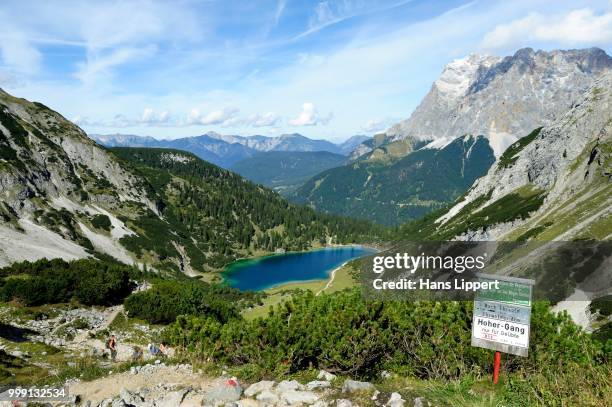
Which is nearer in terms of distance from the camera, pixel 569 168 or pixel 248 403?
pixel 248 403

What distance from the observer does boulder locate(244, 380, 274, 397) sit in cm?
1498

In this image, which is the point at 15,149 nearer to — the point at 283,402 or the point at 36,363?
the point at 36,363

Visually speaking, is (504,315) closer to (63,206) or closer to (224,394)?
(224,394)

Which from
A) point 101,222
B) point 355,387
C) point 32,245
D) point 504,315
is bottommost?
point 32,245

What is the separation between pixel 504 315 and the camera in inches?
520

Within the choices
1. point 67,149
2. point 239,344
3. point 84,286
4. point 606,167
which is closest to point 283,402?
point 239,344

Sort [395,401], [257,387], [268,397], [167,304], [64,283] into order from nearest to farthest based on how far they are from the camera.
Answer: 1. [395,401]
2. [268,397]
3. [257,387]
4. [167,304]
5. [64,283]

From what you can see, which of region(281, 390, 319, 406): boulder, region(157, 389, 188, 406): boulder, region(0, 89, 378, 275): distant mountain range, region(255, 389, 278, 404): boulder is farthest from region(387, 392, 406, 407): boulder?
region(0, 89, 378, 275): distant mountain range

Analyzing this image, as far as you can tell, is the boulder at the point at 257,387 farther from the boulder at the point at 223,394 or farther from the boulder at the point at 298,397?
the boulder at the point at 298,397

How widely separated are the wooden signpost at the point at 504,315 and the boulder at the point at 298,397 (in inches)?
223

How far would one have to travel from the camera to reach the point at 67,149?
7333 inches

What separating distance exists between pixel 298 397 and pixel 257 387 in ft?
6.02

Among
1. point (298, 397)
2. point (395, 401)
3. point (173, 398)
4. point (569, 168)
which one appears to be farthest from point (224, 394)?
point (569, 168)

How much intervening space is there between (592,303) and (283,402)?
2033 inches
